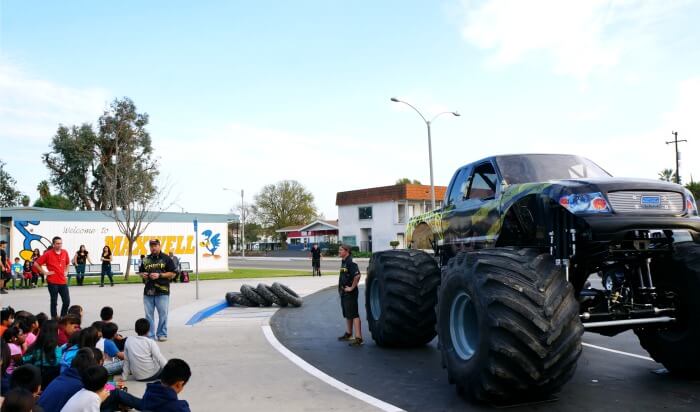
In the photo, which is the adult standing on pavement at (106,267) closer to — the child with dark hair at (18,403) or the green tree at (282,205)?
the child with dark hair at (18,403)

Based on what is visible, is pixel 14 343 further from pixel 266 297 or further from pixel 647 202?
pixel 266 297

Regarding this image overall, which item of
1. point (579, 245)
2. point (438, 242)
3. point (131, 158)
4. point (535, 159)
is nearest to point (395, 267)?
point (438, 242)

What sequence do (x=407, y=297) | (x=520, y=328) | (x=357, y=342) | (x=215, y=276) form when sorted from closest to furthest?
1. (x=520, y=328)
2. (x=407, y=297)
3. (x=357, y=342)
4. (x=215, y=276)

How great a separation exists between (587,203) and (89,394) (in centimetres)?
485

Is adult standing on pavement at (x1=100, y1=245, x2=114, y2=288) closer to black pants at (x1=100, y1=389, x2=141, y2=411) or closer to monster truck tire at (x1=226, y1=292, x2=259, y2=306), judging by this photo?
monster truck tire at (x1=226, y1=292, x2=259, y2=306)

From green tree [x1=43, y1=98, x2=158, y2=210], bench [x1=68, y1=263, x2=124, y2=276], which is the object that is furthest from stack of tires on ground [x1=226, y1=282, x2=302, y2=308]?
green tree [x1=43, y1=98, x2=158, y2=210]

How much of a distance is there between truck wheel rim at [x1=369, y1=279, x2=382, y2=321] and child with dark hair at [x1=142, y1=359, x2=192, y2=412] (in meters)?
5.07

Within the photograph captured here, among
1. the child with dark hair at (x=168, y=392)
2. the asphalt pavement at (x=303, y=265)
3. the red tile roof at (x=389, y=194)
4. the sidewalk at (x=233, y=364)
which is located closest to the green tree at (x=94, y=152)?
the asphalt pavement at (x=303, y=265)

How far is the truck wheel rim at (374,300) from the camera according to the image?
31.5ft

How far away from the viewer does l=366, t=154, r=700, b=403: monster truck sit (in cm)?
523

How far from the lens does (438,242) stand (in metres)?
9.01

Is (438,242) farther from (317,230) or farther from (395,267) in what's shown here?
(317,230)

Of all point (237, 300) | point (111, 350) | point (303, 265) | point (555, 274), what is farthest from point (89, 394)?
point (303, 265)

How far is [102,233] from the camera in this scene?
31781 millimetres
